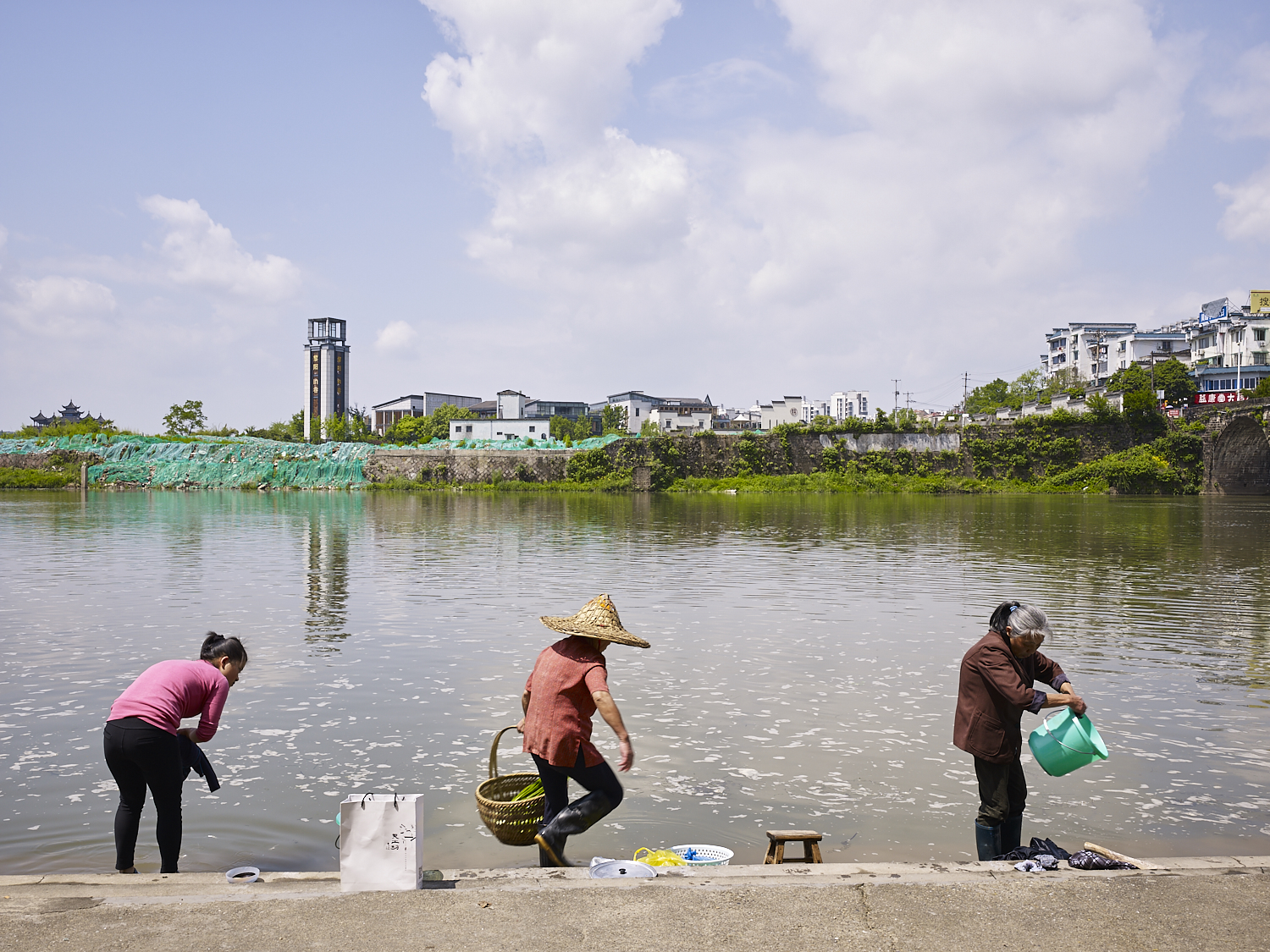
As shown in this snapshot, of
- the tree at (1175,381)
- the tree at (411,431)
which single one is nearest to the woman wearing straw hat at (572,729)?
the tree at (1175,381)

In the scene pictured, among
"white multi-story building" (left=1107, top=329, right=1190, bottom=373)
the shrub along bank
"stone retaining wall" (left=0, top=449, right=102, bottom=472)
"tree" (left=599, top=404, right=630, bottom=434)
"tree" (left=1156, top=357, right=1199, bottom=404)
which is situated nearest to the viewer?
the shrub along bank

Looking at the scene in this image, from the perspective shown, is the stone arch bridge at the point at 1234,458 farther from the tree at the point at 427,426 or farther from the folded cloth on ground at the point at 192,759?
the tree at the point at 427,426

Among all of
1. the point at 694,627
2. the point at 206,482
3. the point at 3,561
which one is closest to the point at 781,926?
the point at 694,627

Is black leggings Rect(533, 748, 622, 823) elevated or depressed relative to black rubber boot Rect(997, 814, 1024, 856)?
elevated

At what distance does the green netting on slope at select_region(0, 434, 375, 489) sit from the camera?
243 feet

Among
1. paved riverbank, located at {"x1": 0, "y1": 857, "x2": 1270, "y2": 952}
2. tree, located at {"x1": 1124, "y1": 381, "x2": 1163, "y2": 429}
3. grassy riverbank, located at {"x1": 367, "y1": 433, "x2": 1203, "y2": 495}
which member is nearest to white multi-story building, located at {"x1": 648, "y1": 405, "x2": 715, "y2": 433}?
grassy riverbank, located at {"x1": 367, "y1": 433, "x2": 1203, "y2": 495}

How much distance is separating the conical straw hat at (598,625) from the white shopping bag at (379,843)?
1.23 metres

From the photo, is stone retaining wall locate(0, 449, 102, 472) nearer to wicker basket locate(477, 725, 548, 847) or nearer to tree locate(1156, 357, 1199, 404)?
wicker basket locate(477, 725, 548, 847)

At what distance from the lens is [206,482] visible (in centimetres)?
7331

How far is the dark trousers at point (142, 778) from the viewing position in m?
4.81

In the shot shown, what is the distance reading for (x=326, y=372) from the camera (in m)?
141

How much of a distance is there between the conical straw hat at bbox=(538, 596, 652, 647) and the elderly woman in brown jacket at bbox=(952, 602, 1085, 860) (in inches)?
71.1

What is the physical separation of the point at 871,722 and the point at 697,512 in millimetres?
33051

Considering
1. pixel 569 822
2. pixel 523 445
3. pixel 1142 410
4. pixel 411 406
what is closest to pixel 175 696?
pixel 569 822
